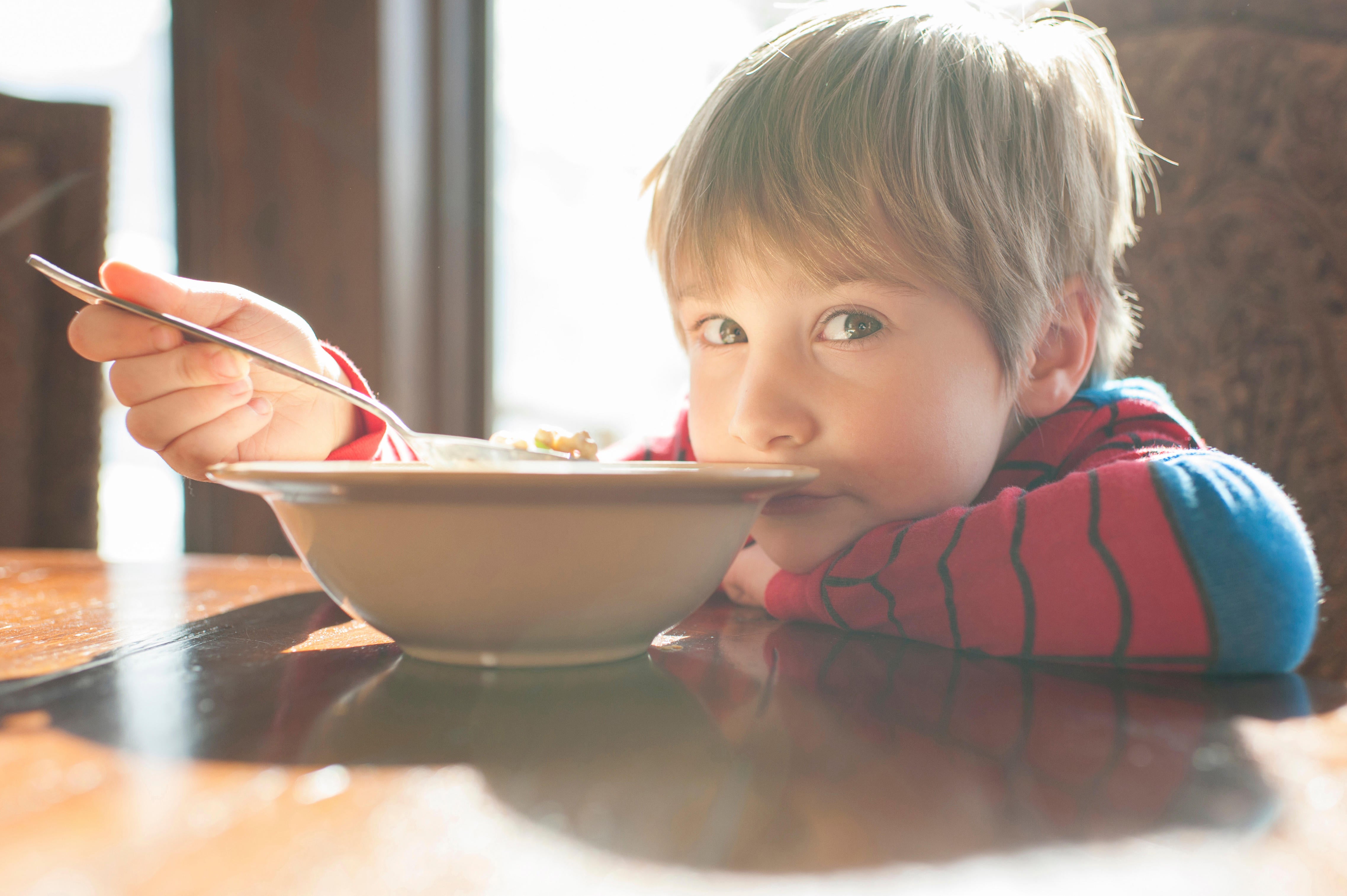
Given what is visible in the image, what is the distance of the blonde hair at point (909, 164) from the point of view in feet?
2.17

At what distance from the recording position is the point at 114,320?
0.60 metres

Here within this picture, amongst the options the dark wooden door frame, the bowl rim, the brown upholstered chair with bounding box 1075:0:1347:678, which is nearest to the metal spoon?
the bowl rim

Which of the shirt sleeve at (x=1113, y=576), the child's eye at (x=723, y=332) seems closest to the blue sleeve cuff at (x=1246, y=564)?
the shirt sleeve at (x=1113, y=576)

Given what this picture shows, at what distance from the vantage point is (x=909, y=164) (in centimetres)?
66

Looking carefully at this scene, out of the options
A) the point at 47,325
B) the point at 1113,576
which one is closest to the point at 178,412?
the point at 1113,576

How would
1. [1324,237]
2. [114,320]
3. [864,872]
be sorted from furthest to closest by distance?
1. [1324,237]
2. [114,320]
3. [864,872]

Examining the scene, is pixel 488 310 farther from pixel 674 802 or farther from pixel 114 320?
pixel 674 802

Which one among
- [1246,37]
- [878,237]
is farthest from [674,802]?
[1246,37]

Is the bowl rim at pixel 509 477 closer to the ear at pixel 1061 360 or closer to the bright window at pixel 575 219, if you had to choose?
the ear at pixel 1061 360

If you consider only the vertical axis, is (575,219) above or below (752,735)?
above

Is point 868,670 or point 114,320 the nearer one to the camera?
point 868,670

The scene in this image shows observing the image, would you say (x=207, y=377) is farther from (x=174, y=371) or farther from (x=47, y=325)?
(x=47, y=325)

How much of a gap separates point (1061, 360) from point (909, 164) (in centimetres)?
22

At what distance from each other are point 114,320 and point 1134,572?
66cm
